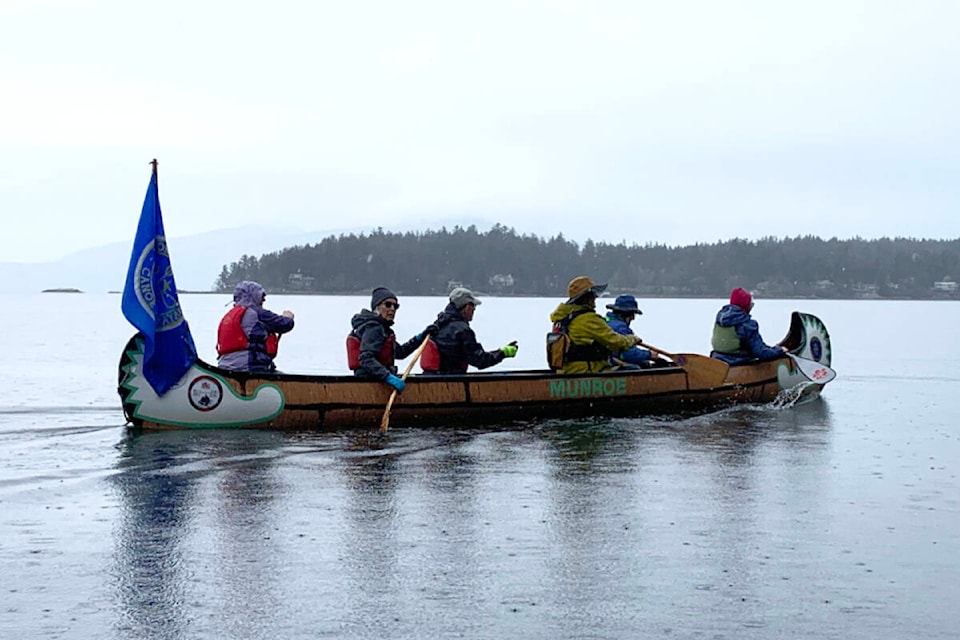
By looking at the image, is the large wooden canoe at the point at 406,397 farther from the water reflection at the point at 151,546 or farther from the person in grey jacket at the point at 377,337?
the water reflection at the point at 151,546

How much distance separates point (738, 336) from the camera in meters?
19.5

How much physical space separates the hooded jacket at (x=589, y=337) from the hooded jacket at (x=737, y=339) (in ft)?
9.30

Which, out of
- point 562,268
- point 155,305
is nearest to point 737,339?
point 155,305

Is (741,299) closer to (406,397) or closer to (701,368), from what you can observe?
(701,368)

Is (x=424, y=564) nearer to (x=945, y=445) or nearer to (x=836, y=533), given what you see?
(x=836, y=533)

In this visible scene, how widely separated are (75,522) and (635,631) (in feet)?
15.5

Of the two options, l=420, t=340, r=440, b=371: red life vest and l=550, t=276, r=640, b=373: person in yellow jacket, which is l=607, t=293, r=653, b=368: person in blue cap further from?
l=420, t=340, r=440, b=371: red life vest

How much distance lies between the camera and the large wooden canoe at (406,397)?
1474 cm

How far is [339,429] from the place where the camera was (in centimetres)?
1519

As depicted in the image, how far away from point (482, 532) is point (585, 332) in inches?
314

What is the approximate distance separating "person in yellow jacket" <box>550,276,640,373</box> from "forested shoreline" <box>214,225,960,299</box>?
165m

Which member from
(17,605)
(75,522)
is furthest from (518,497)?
(17,605)

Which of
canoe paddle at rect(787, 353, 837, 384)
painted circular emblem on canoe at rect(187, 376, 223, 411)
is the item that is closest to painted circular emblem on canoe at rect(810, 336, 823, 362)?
canoe paddle at rect(787, 353, 837, 384)

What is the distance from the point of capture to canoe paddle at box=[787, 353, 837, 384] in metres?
20.8
